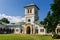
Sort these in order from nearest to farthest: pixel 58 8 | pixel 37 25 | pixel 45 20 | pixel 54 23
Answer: pixel 58 8 → pixel 54 23 → pixel 45 20 → pixel 37 25

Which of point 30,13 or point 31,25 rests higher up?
point 30,13

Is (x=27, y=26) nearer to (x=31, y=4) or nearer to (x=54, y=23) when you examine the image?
(x=31, y=4)

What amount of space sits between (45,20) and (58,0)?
8.29 meters

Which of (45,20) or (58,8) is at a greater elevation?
(58,8)

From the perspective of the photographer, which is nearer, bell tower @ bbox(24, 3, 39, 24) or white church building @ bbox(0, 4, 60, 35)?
white church building @ bbox(0, 4, 60, 35)

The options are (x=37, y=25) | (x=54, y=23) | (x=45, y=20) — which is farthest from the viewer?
(x=37, y=25)

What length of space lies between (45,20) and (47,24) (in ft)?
4.15

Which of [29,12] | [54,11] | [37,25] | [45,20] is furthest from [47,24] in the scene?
[29,12]

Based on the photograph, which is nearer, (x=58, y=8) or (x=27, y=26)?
(x=58, y=8)

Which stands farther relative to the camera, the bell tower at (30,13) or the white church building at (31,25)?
the bell tower at (30,13)

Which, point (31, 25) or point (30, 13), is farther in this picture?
point (30, 13)

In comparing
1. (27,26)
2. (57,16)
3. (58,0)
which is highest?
(58,0)

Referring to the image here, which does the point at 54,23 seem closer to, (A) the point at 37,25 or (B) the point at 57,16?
(B) the point at 57,16

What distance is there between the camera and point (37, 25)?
211ft
